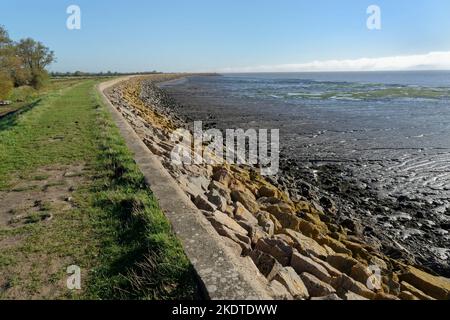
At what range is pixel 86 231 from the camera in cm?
435

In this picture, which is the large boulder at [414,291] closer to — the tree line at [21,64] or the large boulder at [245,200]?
the large boulder at [245,200]

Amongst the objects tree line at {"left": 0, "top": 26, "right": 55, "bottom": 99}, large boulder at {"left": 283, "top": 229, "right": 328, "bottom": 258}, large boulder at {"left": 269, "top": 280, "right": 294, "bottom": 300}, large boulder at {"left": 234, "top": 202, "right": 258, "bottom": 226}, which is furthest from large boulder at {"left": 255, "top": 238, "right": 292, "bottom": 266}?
tree line at {"left": 0, "top": 26, "right": 55, "bottom": 99}

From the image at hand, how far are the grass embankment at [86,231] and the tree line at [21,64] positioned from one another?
2836cm

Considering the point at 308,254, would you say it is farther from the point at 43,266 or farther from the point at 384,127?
the point at 384,127

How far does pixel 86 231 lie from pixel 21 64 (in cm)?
4435

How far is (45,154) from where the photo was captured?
8117 mm

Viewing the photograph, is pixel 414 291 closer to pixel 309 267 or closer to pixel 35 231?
pixel 309 267

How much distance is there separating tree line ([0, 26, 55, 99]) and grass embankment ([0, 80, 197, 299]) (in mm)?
28358

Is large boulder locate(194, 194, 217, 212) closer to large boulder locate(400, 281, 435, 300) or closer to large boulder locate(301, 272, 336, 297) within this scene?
large boulder locate(301, 272, 336, 297)

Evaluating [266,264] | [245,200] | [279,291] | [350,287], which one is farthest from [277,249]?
[245,200]

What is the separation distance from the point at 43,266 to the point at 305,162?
10.5 meters

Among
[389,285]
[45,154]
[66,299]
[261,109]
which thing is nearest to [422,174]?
[389,285]

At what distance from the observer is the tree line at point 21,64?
3294 cm

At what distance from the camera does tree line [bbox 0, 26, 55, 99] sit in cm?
3294
